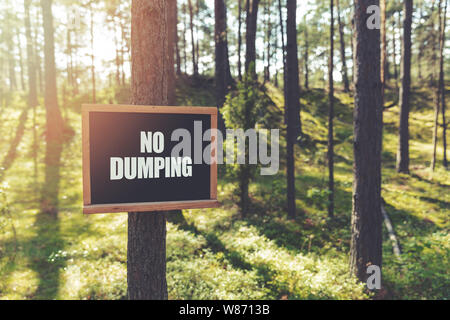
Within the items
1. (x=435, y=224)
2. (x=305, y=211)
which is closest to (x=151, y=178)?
(x=305, y=211)

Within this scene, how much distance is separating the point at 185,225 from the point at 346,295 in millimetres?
5873

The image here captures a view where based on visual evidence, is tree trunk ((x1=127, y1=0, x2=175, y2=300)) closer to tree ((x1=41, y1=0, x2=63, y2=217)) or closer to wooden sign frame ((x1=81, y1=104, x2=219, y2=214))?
wooden sign frame ((x1=81, y1=104, x2=219, y2=214))

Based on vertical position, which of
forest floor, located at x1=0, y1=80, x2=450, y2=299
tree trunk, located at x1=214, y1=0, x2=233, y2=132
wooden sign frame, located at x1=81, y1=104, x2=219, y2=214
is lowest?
forest floor, located at x1=0, y1=80, x2=450, y2=299

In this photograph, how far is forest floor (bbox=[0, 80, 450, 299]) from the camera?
7.00 m

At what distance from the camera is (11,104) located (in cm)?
2988

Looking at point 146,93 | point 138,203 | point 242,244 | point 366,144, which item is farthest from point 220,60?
point 138,203

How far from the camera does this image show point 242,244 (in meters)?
9.62

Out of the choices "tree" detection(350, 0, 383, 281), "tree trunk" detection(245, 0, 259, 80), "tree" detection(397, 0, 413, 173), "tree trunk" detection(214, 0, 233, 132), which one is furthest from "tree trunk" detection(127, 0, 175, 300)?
"tree" detection(397, 0, 413, 173)

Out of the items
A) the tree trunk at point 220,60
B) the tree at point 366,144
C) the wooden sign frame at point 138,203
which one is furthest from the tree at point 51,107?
the tree at point 366,144

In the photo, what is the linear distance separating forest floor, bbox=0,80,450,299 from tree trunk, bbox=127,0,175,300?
279 centimetres

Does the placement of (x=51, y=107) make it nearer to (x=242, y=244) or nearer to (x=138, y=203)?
(x=242, y=244)

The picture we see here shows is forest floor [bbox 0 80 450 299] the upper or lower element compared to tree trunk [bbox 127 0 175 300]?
lower

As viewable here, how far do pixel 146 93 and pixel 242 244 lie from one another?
6740 millimetres
